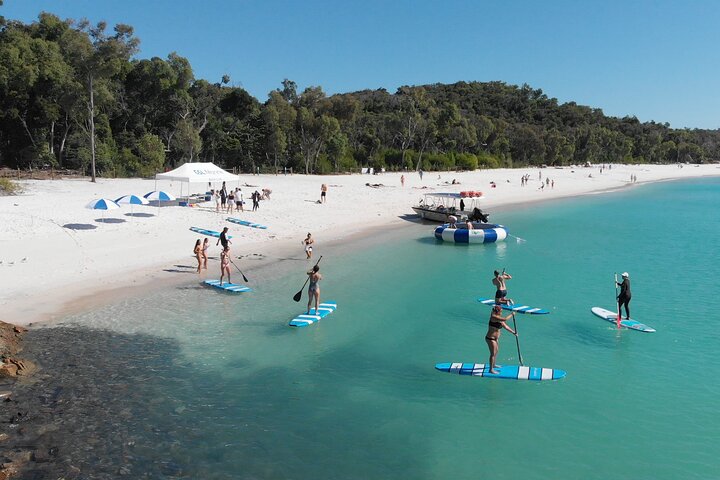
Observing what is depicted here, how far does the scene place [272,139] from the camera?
57531 millimetres

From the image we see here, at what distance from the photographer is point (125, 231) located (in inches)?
949

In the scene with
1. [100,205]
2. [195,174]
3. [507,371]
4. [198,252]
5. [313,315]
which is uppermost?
[195,174]

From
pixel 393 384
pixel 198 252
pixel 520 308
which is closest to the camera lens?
pixel 393 384

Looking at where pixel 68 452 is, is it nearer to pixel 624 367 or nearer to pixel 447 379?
pixel 447 379

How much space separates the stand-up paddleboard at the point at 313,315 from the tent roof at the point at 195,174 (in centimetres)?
1611

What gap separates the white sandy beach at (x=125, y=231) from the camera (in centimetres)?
1730

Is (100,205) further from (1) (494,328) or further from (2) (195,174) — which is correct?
(1) (494,328)

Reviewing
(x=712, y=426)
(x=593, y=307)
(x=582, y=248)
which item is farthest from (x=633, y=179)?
(x=712, y=426)

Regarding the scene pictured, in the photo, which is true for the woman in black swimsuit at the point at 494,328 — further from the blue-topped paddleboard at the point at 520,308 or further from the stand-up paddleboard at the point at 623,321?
the stand-up paddleboard at the point at 623,321

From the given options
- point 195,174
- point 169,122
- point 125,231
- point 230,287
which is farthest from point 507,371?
point 169,122

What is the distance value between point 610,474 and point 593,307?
9244 millimetres

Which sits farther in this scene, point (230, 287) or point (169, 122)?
point (169, 122)

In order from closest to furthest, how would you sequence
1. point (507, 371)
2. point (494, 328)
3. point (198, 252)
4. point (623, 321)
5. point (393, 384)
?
point (494, 328) < point (393, 384) < point (507, 371) < point (623, 321) < point (198, 252)

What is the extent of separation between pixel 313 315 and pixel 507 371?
5.89 meters
